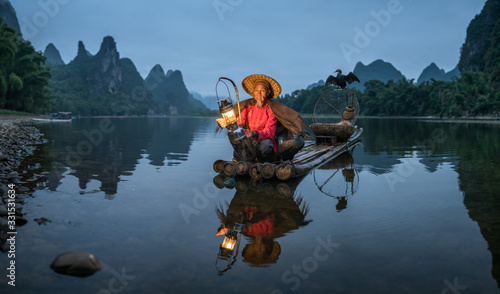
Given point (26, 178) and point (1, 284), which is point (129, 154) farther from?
point (1, 284)

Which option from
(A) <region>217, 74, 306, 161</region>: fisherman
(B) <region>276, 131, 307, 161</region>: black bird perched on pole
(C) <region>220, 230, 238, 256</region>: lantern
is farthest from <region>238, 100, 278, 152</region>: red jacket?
(C) <region>220, 230, 238, 256</region>: lantern

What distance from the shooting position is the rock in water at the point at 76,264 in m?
2.85

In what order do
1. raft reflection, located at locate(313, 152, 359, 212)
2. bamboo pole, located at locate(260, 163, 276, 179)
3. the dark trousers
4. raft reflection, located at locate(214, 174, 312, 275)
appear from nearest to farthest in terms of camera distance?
raft reflection, located at locate(214, 174, 312, 275), raft reflection, located at locate(313, 152, 359, 212), bamboo pole, located at locate(260, 163, 276, 179), the dark trousers

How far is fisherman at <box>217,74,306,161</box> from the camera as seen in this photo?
23.4ft

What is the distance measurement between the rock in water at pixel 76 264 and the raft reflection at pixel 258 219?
103cm

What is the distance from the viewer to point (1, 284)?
104 inches

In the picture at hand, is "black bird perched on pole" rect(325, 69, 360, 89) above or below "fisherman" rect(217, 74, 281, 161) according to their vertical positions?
above

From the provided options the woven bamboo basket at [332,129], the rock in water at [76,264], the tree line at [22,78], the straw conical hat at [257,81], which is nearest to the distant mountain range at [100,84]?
the tree line at [22,78]

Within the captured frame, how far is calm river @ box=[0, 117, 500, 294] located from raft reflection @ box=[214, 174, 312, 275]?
0.02 metres

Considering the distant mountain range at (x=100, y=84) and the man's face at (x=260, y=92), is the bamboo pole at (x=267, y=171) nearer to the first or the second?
the man's face at (x=260, y=92)

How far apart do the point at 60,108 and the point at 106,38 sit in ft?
315

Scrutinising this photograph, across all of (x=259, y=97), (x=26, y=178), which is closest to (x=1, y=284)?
(x=26, y=178)

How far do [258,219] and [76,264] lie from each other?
212cm

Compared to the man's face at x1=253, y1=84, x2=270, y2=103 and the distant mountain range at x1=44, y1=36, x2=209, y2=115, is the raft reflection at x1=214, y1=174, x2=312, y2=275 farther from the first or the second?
the distant mountain range at x1=44, y1=36, x2=209, y2=115
